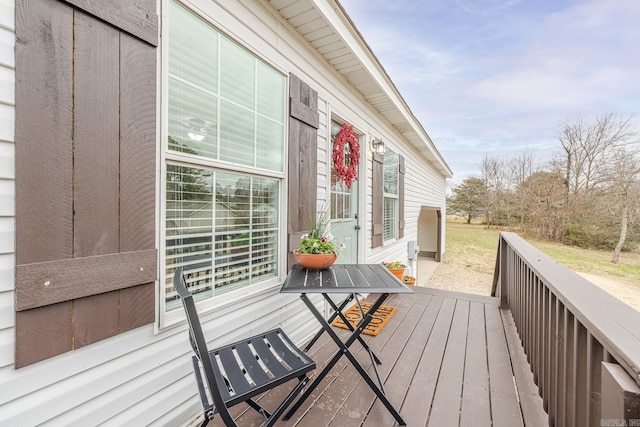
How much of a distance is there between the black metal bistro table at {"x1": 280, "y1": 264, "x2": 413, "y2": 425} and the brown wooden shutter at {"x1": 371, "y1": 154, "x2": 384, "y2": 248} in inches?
78.4

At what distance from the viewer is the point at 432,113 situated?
17.0 m

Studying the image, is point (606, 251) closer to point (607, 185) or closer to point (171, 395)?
point (607, 185)

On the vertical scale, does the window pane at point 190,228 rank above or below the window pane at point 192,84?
below

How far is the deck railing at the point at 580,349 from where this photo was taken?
2.07 ft

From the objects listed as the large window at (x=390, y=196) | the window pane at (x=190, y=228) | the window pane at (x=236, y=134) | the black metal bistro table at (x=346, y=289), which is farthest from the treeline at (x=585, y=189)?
the window pane at (x=190, y=228)

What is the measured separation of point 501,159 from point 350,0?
65.5 feet

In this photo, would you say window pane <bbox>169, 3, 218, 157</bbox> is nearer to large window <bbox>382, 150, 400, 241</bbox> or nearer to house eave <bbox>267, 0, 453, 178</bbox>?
house eave <bbox>267, 0, 453, 178</bbox>

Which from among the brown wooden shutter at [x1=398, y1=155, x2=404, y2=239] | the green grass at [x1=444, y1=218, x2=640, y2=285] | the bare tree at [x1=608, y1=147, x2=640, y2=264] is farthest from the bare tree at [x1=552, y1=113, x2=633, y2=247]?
the brown wooden shutter at [x1=398, y1=155, x2=404, y2=239]

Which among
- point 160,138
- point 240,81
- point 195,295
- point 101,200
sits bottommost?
point 195,295

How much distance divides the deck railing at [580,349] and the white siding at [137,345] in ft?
5.67

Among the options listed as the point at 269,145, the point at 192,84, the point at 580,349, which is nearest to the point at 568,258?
the point at 580,349

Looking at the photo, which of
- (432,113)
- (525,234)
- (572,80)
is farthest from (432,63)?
(525,234)

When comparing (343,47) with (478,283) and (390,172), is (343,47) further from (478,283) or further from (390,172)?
(478,283)

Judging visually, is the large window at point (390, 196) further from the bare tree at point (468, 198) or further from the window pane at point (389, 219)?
the bare tree at point (468, 198)
